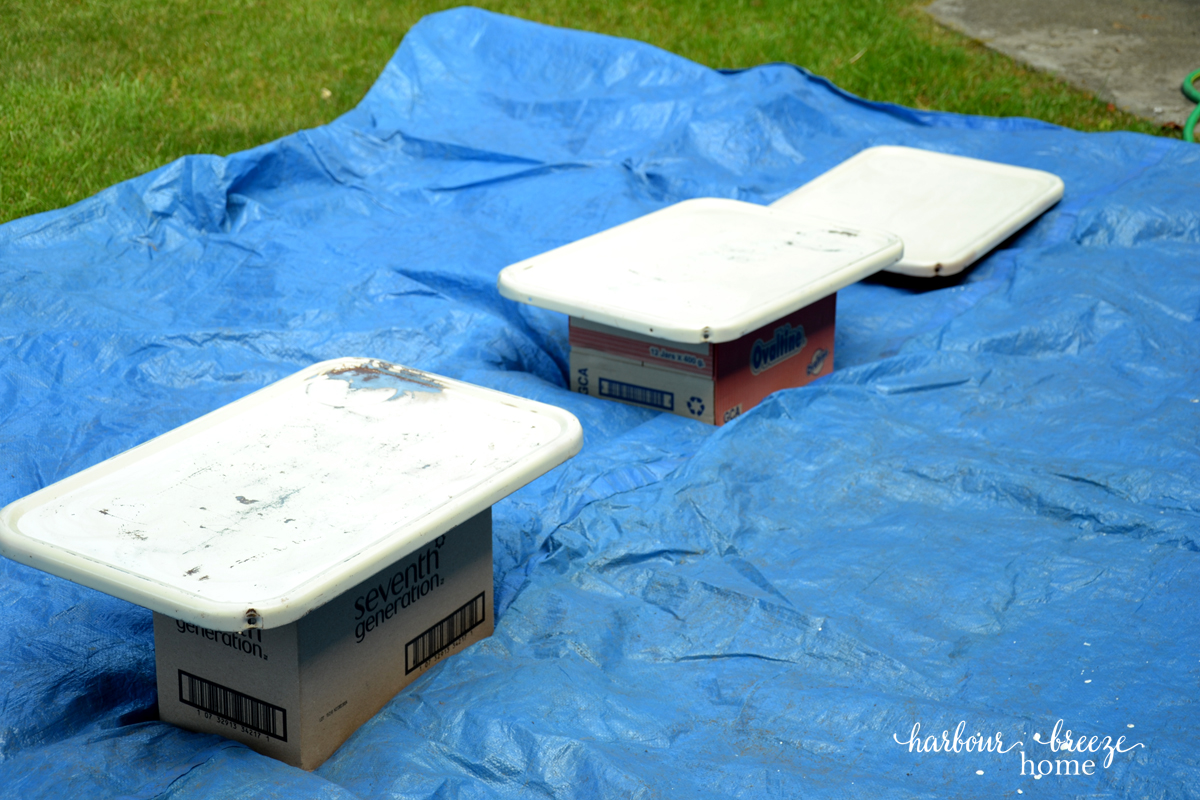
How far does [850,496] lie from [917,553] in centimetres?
20

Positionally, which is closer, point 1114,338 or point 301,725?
point 301,725

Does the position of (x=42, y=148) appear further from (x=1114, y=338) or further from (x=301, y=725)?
(x=1114, y=338)

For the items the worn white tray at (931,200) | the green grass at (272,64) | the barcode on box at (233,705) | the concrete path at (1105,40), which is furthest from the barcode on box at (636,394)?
the concrete path at (1105,40)

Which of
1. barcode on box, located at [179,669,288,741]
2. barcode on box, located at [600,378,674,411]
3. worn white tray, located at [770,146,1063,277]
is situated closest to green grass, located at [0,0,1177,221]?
worn white tray, located at [770,146,1063,277]

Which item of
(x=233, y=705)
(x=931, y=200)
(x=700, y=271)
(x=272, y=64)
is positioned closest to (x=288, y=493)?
(x=233, y=705)

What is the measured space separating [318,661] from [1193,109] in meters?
4.29

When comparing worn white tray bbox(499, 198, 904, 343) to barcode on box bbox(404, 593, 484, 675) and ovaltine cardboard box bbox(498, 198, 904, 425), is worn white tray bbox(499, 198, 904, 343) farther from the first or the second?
barcode on box bbox(404, 593, 484, 675)

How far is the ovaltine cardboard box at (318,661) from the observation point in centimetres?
135

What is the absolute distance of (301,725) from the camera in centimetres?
136

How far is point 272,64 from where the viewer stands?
175 inches

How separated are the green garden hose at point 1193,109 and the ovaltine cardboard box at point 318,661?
3466 millimetres

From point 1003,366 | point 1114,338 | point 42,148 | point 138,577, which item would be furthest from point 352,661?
point 42,148

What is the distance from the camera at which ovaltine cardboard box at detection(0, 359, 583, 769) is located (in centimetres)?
128

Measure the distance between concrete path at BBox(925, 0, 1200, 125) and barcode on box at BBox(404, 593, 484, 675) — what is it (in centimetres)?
392
